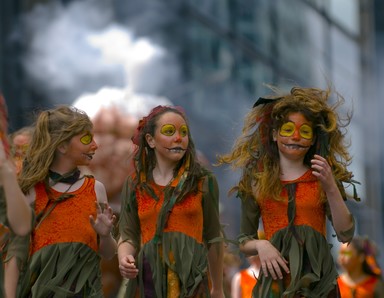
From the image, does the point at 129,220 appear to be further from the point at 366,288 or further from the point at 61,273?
the point at 366,288

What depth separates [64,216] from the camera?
9336 mm

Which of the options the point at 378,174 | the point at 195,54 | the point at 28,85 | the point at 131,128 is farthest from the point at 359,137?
the point at 131,128

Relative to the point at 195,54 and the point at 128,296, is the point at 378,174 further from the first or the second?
the point at 128,296

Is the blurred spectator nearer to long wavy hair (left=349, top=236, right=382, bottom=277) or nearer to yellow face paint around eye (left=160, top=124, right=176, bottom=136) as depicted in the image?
yellow face paint around eye (left=160, top=124, right=176, bottom=136)

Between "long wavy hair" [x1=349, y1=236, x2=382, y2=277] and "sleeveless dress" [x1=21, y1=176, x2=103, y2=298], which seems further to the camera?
"long wavy hair" [x1=349, y1=236, x2=382, y2=277]

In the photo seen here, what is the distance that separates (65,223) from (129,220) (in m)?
0.46

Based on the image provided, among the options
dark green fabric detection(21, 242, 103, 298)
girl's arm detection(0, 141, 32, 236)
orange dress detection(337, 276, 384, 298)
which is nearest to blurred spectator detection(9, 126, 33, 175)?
dark green fabric detection(21, 242, 103, 298)

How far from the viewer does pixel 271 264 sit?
9125 mm

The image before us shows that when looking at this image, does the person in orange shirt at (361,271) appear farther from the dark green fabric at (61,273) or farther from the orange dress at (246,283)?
the dark green fabric at (61,273)

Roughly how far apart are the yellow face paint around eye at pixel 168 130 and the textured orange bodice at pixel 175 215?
0.36 m

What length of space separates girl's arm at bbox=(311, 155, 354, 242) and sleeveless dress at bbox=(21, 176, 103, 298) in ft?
4.66

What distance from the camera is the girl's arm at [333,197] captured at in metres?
8.97

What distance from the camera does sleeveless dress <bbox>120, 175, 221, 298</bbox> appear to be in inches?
370

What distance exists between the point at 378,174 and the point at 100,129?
4100cm
